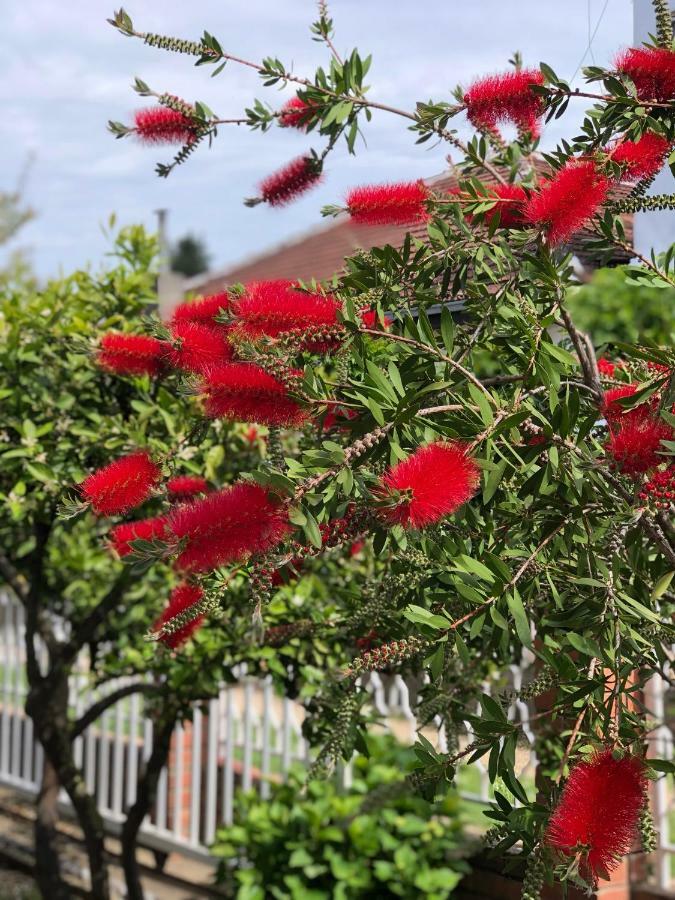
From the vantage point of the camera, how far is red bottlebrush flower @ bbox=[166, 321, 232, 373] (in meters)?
1.86

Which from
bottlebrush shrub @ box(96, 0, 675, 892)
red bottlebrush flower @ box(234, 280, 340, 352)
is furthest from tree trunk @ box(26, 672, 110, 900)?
red bottlebrush flower @ box(234, 280, 340, 352)

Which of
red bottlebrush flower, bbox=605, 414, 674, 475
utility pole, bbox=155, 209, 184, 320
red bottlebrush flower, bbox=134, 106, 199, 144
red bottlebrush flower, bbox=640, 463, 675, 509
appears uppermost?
utility pole, bbox=155, 209, 184, 320

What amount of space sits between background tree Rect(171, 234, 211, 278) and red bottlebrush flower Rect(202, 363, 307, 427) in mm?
59127

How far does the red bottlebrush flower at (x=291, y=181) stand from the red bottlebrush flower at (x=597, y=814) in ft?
4.80

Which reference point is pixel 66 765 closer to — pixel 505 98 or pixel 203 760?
pixel 203 760

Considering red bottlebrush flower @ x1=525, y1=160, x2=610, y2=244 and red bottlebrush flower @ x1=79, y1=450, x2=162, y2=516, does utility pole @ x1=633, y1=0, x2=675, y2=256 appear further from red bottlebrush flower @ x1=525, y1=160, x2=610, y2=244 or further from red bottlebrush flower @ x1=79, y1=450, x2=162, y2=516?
red bottlebrush flower @ x1=79, y1=450, x2=162, y2=516

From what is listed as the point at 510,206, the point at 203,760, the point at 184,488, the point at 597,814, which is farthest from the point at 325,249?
the point at 597,814

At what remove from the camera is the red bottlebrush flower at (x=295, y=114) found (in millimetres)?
2396

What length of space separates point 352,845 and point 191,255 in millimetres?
57786

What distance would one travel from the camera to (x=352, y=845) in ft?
14.8

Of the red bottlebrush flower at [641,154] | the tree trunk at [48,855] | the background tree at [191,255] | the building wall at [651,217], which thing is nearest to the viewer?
the red bottlebrush flower at [641,154]

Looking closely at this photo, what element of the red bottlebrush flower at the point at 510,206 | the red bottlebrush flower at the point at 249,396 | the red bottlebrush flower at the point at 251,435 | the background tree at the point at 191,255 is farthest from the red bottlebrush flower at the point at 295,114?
the background tree at the point at 191,255

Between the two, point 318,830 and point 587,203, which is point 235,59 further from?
point 318,830

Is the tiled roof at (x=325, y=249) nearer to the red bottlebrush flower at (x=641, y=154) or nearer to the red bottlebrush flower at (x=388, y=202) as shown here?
the red bottlebrush flower at (x=388, y=202)
